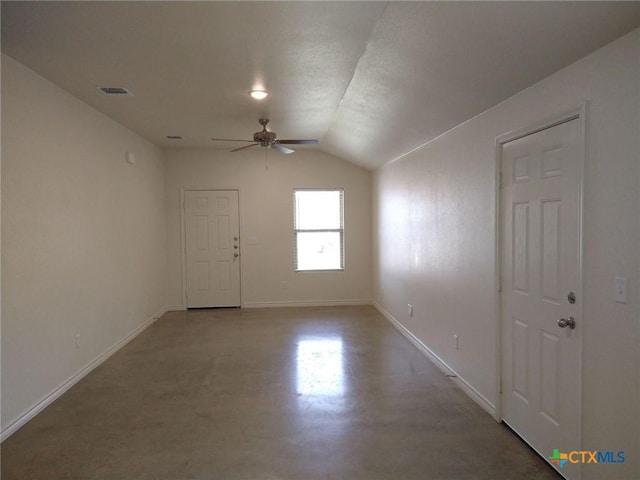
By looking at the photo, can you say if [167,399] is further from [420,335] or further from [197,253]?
[197,253]

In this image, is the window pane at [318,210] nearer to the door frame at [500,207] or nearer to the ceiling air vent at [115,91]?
the ceiling air vent at [115,91]

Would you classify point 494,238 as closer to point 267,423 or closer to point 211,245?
point 267,423

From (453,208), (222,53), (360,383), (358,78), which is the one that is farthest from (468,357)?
(222,53)

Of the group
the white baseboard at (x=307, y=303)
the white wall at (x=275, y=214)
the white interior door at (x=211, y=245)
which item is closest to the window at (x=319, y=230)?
the white wall at (x=275, y=214)

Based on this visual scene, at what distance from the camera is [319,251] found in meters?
6.96

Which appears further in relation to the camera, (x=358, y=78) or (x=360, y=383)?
(x=360, y=383)

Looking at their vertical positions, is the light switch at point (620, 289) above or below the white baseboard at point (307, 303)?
above

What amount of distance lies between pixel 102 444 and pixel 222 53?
8.83ft

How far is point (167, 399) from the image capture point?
3287mm

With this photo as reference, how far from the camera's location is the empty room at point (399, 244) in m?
1.97

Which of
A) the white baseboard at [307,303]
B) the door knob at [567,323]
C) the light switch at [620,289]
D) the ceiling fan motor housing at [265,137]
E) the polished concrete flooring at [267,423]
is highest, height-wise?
the ceiling fan motor housing at [265,137]

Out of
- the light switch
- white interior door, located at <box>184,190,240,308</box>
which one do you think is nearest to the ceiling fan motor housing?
white interior door, located at <box>184,190,240,308</box>

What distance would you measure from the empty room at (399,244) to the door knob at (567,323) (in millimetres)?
46

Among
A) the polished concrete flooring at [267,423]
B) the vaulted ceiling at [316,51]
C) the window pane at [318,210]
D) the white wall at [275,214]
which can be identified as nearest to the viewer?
the vaulted ceiling at [316,51]
